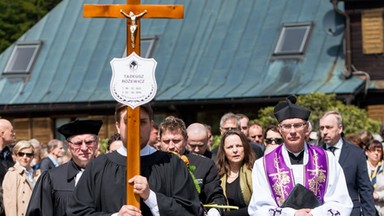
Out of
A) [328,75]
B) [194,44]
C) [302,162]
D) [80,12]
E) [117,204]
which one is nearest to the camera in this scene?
[117,204]

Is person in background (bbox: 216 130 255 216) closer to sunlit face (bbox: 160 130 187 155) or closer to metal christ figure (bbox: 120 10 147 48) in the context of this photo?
sunlit face (bbox: 160 130 187 155)

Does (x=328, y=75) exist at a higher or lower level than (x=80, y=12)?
lower

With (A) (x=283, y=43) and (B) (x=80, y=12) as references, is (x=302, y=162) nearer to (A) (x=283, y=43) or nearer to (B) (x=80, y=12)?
(A) (x=283, y=43)

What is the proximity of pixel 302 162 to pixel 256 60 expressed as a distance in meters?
21.6

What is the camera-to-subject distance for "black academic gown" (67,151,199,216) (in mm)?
8102

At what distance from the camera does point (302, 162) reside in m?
9.99

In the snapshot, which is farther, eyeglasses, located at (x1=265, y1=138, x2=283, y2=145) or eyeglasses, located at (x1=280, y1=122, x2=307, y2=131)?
eyeglasses, located at (x1=265, y1=138, x2=283, y2=145)

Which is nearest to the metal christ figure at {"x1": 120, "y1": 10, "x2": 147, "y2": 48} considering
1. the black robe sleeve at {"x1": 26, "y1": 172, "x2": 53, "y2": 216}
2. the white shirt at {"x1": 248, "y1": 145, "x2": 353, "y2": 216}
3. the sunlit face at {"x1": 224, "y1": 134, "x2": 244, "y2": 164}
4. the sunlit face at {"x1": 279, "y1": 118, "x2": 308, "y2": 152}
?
the sunlit face at {"x1": 279, "y1": 118, "x2": 308, "y2": 152}

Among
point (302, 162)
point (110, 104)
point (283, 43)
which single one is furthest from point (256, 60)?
point (302, 162)

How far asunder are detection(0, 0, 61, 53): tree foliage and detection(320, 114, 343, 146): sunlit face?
134 ft

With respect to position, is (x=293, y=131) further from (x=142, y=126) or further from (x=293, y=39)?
(x=293, y=39)

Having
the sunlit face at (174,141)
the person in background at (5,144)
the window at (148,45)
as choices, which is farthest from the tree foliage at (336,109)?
the sunlit face at (174,141)

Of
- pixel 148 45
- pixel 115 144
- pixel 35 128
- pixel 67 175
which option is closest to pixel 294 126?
pixel 67 175

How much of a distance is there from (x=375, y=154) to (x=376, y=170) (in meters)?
0.24
